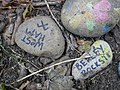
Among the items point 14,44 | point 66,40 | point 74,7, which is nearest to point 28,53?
point 14,44

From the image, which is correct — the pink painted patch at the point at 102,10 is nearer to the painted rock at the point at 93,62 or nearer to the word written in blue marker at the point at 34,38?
the painted rock at the point at 93,62

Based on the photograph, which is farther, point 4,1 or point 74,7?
point 4,1

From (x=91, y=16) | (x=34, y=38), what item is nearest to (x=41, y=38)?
(x=34, y=38)

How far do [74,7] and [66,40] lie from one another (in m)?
0.18

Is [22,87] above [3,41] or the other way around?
the other way around

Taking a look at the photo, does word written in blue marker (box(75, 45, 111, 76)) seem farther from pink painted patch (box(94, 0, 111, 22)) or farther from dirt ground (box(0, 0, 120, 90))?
pink painted patch (box(94, 0, 111, 22))

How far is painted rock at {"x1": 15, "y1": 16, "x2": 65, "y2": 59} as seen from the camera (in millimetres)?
1688

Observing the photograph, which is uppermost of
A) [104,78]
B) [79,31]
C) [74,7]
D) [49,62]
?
[74,7]

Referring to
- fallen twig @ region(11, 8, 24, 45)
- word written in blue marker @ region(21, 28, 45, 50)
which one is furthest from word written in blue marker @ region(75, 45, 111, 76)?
fallen twig @ region(11, 8, 24, 45)

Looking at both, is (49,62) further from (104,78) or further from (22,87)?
(104,78)

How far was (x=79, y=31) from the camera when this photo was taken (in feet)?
5.50

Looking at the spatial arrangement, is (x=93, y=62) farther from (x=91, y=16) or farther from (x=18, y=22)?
(x=18, y=22)

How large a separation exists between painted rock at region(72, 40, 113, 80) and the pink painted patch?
5.5 inches

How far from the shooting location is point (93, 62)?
168 centimetres
